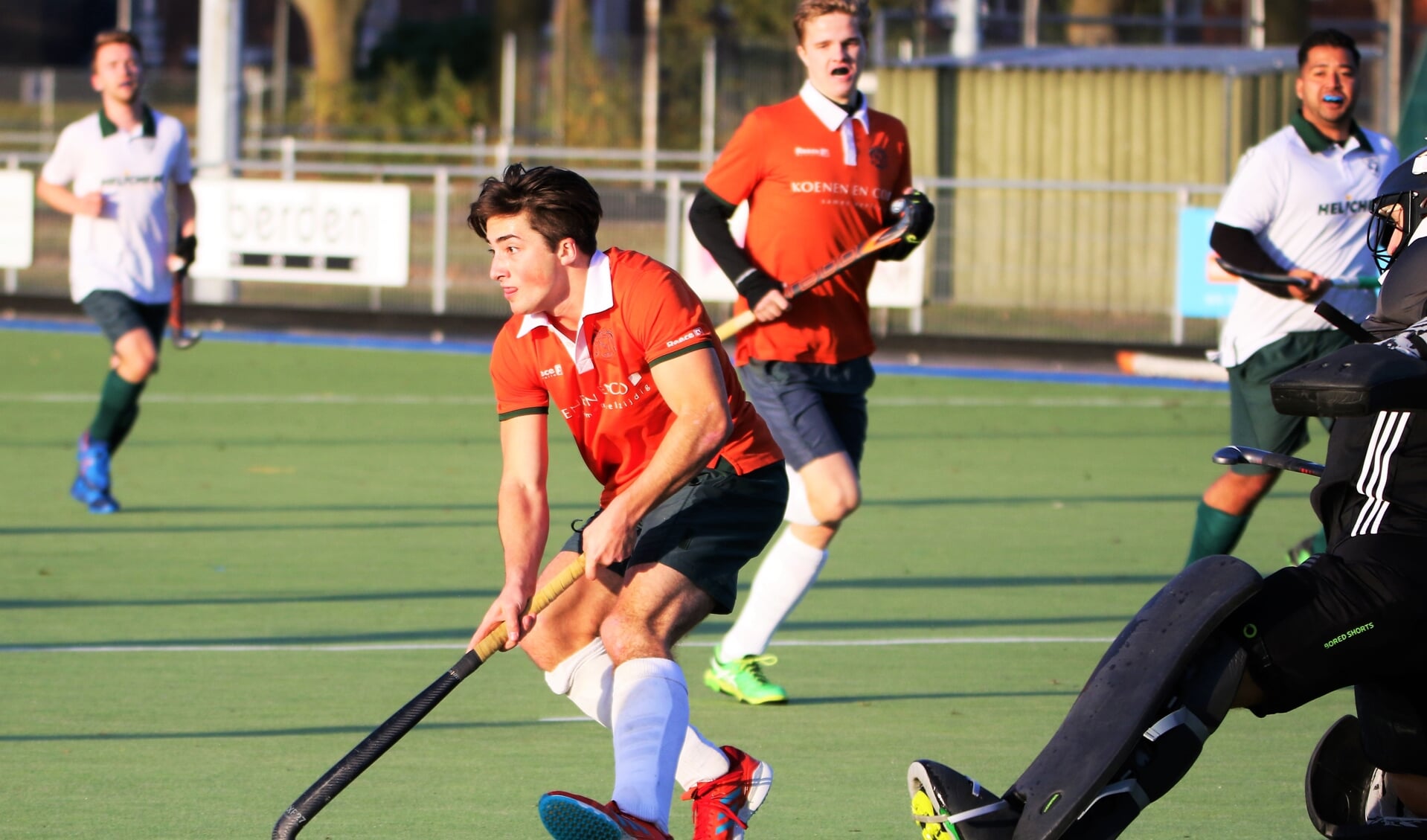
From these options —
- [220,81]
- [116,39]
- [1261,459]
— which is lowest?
[1261,459]

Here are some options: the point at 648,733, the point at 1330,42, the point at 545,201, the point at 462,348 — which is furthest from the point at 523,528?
the point at 462,348

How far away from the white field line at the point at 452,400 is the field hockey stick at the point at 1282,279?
735 cm

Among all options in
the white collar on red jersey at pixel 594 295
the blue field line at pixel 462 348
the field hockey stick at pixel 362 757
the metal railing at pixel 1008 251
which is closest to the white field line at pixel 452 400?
the blue field line at pixel 462 348

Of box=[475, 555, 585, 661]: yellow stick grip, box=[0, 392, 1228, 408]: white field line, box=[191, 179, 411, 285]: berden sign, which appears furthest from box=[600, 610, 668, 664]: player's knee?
box=[191, 179, 411, 285]: berden sign

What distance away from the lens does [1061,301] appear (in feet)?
60.5

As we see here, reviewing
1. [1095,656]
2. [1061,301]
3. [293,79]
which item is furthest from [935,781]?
[293,79]

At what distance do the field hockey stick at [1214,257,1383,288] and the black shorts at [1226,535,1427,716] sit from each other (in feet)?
11.2

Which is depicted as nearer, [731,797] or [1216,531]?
[731,797]

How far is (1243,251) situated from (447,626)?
3.10 meters

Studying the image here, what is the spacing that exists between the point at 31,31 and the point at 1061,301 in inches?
1886

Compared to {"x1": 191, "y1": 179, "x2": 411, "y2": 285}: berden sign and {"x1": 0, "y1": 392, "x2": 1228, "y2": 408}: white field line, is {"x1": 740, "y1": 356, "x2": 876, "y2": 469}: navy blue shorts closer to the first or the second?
{"x1": 0, "y1": 392, "x2": 1228, "y2": 408}: white field line

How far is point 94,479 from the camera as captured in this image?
9852mm

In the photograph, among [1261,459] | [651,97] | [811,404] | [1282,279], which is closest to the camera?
[1261,459]

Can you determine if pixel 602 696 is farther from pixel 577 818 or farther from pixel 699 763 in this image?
pixel 577 818
